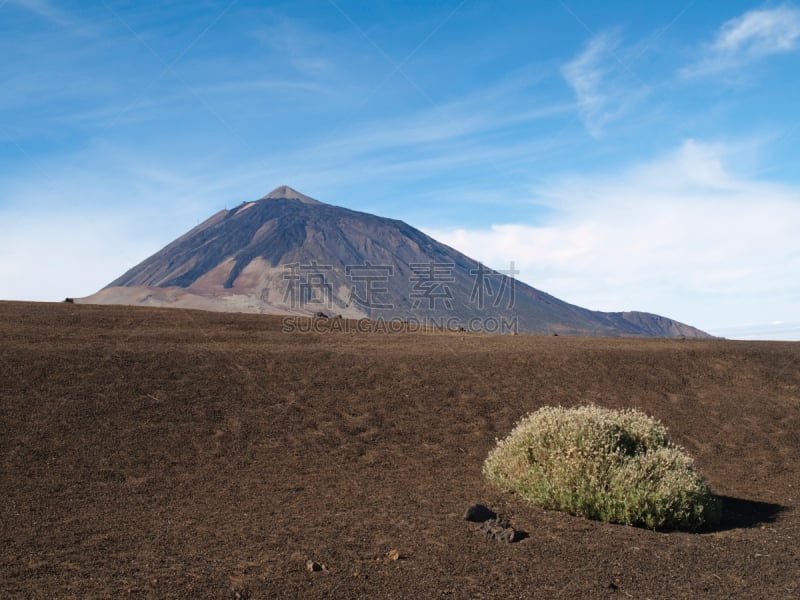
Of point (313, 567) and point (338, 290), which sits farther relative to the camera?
point (338, 290)

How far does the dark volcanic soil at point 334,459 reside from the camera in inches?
261

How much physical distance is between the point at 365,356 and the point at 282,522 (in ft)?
33.1

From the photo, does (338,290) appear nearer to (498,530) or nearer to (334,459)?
(334,459)

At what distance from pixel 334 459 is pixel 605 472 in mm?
5013

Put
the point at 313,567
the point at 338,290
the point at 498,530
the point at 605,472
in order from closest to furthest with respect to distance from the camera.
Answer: the point at 313,567 → the point at 498,530 → the point at 605,472 → the point at 338,290

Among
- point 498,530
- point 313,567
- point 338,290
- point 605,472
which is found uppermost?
point 338,290

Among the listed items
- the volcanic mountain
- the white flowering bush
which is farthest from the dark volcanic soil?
the volcanic mountain

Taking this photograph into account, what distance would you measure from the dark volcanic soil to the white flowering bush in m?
0.34

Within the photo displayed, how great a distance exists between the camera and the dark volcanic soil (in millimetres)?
6617

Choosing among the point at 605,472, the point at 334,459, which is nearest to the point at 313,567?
the point at 605,472

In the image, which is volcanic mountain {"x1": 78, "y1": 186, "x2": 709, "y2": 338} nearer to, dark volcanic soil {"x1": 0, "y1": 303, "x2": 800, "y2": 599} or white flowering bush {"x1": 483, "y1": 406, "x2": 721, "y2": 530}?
dark volcanic soil {"x1": 0, "y1": 303, "x2": 800, "y2": 599}

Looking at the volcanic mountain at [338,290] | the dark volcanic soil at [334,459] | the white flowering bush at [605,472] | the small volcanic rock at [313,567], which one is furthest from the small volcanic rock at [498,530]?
the volcanic mountain at [338,290]

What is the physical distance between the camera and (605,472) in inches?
362

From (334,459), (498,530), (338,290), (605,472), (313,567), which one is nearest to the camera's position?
(313,567)
